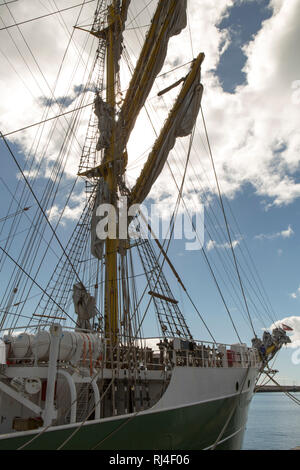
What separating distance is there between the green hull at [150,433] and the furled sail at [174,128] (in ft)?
27.7

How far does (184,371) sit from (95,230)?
249 inches

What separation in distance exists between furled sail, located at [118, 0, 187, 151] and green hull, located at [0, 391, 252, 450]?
10233 millimetres

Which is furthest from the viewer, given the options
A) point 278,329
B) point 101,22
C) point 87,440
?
point 101,22

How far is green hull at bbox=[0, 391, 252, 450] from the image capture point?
5.62 meters

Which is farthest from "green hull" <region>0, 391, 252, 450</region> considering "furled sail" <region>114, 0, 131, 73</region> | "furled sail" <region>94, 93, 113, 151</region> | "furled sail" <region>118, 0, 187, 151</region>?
"furled sail" <region>114, 0, 131, 73</region>

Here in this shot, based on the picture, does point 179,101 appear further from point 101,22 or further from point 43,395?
point 43,395

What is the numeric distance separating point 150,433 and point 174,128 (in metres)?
10.2

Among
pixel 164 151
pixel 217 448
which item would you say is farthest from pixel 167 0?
pixel 217 448

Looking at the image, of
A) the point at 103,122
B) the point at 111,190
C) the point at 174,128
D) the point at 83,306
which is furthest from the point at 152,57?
the point at 83,306

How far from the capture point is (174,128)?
542 inches

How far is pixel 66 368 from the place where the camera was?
7633 mm

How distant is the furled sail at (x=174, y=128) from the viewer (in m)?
13.2

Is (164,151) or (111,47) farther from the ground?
(111,47)

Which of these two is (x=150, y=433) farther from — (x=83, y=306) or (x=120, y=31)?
(x=120, y=31)
